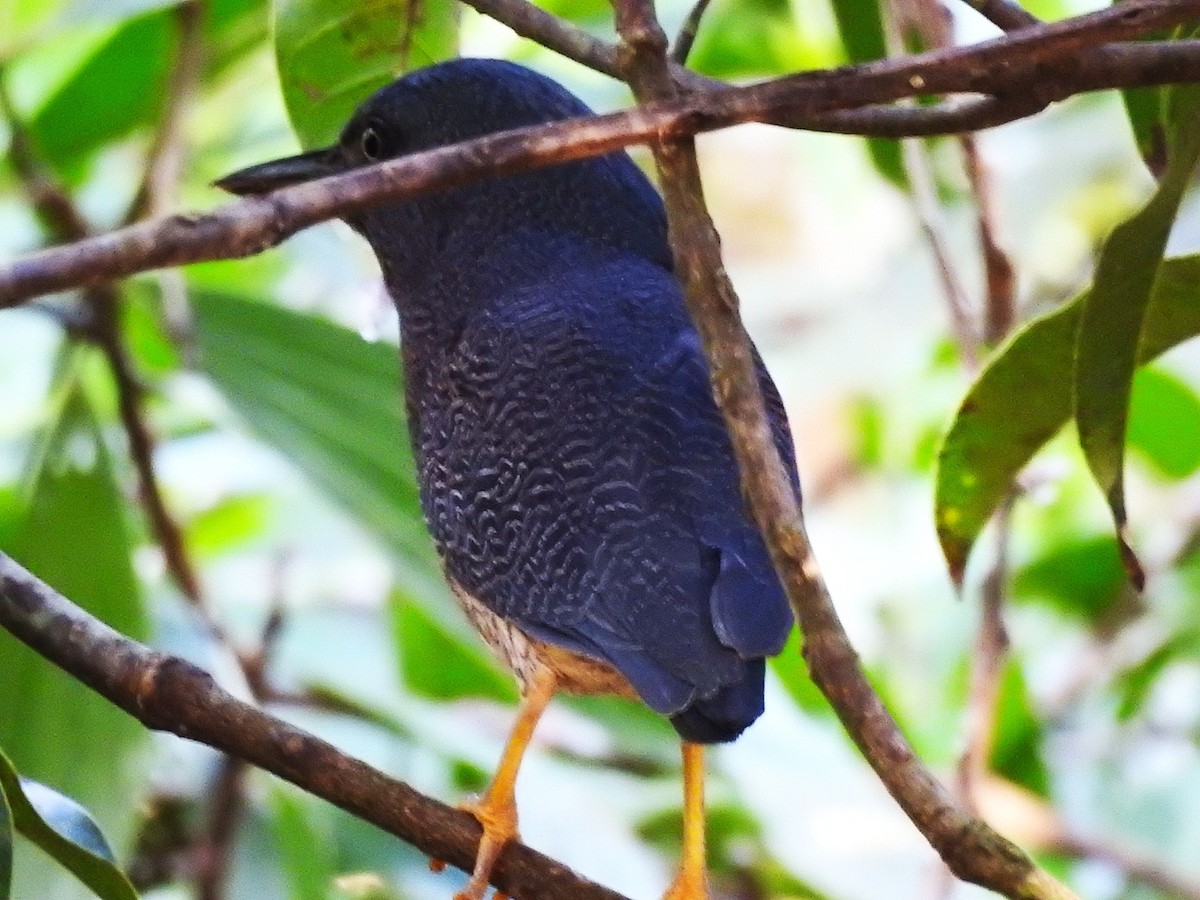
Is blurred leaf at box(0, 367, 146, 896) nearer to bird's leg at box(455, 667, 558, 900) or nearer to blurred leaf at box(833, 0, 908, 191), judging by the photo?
bird's leg at box(455, 667, 558, 900)

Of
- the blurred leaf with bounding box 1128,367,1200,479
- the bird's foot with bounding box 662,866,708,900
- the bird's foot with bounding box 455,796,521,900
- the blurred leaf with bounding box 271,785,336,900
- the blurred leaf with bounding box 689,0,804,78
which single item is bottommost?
the blurred leaf with bounding box 271,785,336,900

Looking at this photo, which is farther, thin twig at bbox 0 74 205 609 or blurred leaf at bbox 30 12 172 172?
blurred leaf at bbox 30 12 172 172

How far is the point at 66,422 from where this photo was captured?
2.53 m

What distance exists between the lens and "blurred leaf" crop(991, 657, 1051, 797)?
3.08m

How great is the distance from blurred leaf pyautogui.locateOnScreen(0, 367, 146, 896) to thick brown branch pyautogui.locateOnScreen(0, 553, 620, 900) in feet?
1.49

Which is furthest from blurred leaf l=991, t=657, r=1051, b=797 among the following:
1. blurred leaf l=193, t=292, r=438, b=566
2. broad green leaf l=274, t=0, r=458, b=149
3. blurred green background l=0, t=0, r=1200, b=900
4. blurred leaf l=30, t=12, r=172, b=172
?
blurred leaf l=30, t=12, r=172, b=172

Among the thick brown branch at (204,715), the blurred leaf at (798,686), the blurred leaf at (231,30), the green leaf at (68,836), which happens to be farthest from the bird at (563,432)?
the blurred leaf at (798,686)

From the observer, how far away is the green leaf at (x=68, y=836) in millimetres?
1233

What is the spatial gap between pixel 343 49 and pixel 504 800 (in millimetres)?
781

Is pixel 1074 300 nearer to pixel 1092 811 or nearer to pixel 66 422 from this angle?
pixel 66 422

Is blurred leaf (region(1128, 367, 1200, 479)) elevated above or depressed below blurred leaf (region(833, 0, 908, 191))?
above

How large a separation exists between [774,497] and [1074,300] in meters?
0.41

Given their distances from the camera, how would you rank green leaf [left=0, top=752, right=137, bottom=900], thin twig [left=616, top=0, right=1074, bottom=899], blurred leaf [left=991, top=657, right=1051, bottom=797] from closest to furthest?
thin twig [left=616, top=0, right=1074, bottom=899] < green leaf [left=0, top=752, right=137, bottom=900] < blurred leaf [left=991, top=657, right=1051, bottom=797]

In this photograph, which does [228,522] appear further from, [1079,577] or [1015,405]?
[1015,405]
